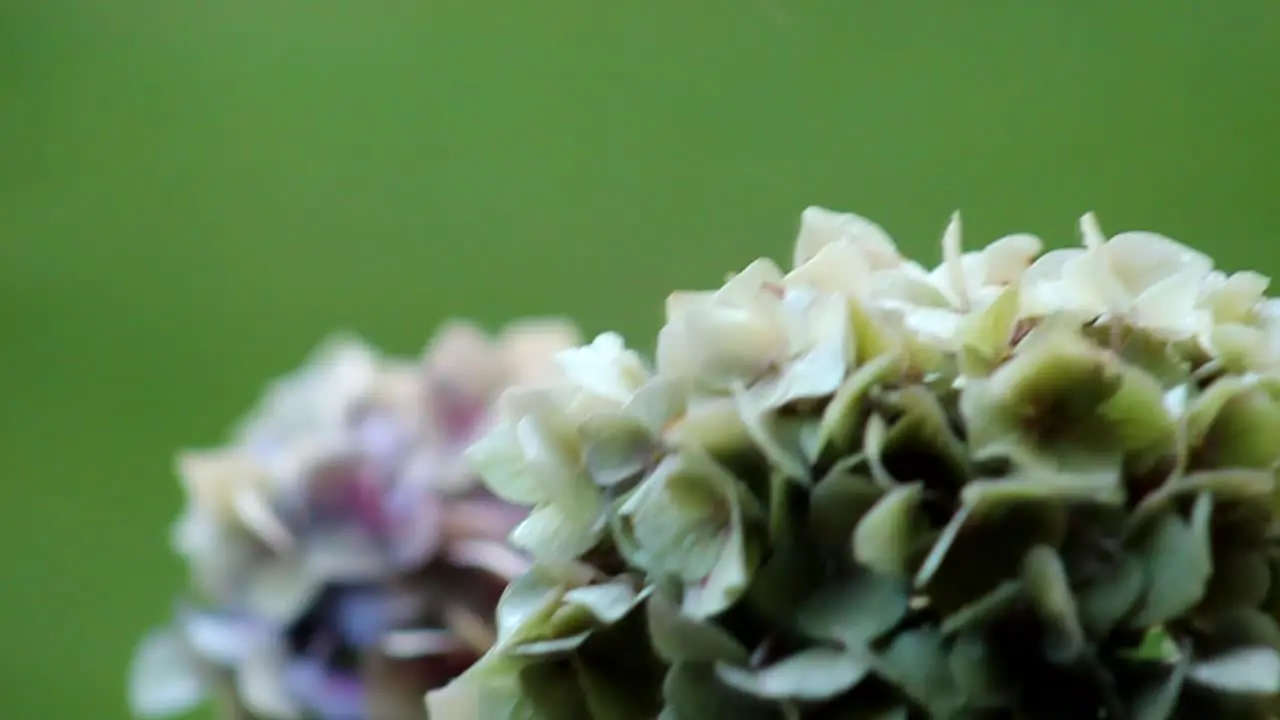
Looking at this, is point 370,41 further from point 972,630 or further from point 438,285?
point 972,630

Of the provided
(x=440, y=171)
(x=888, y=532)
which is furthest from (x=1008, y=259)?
(x=440, y=171)

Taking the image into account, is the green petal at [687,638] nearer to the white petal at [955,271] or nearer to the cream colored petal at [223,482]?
the white petal at [955,271]

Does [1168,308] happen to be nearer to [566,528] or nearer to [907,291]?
[907,291]

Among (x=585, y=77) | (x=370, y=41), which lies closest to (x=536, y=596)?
(x=585, y=77)

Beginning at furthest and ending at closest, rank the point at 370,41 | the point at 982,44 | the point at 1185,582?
1. the point at 370,41
2. the point at 982,44
3. the point at 1185,582

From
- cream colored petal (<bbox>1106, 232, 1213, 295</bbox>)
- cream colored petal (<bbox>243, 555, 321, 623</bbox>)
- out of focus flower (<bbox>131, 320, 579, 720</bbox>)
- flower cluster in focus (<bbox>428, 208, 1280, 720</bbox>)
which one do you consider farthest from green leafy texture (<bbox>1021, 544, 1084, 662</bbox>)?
cream colored petal (<bbox>243, 555, 321, 623</bbox>)

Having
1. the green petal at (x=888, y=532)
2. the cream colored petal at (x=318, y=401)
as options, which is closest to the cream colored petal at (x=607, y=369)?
the green petal at (x=888, y=532)
